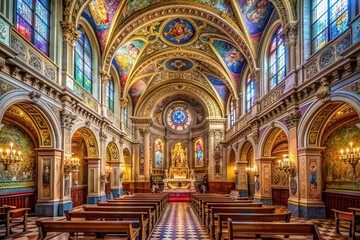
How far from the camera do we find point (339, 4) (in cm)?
1202

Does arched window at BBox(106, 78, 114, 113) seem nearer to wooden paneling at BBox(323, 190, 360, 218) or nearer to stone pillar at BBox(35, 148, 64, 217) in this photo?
stone pillar at BBox(35, 148, 64, 217)

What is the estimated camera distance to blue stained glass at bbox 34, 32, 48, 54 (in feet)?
43.0

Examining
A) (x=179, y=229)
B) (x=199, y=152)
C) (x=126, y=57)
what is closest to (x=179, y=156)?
(x=199, y=152)

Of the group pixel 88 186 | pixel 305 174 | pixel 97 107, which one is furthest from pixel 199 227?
pixel 97 107

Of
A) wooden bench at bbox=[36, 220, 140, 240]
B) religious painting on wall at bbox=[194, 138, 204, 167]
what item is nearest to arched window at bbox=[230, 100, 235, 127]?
religious painting on wall at bbox=[194, 138, 204, 167]

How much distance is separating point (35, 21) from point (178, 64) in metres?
17.8

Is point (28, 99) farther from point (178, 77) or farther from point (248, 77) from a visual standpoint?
point (178, 77)

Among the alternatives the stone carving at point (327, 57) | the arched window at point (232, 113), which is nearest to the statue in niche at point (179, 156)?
the arched window at point (232, 113)

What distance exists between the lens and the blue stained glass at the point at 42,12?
13266 mm

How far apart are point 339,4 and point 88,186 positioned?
16.2 metres

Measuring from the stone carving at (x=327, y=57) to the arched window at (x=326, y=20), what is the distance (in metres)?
0.65

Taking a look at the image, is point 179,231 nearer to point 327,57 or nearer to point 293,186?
point 293,186

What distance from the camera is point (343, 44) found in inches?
437

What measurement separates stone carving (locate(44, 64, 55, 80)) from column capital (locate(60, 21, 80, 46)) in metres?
1.98
